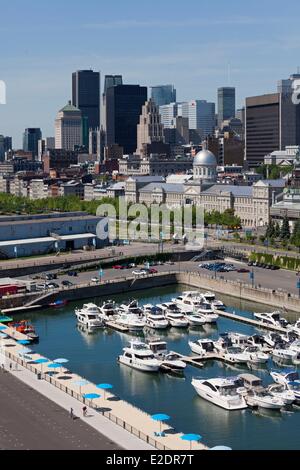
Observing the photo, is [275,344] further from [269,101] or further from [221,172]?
[269,101]

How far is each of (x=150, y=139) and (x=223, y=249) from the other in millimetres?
111002

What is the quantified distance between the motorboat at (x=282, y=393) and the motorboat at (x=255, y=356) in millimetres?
Result: 3848

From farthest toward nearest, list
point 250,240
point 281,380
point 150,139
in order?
point 150,139
point 250,240
point 281,380

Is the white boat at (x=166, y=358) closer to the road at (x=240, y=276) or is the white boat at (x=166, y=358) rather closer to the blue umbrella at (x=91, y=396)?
the blue umbrella at (x=91, y=396)

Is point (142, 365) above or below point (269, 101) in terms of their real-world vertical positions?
below

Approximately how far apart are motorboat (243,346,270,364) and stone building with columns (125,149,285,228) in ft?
149

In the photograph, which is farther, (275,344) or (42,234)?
(42,234)

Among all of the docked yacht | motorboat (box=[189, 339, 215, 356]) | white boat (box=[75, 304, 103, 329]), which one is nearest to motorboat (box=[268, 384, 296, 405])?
the docked yacht

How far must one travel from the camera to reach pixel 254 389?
27.6 m

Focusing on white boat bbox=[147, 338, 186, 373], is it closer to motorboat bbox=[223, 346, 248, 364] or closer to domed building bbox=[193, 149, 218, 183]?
motorboat bbox=[223, 346, 248, 364]

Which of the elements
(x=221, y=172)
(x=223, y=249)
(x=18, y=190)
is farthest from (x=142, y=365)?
(x=18, y=190)

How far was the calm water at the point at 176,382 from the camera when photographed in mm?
24766

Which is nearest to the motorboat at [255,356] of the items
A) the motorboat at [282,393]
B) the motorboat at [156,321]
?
the motorboat at [282,393]

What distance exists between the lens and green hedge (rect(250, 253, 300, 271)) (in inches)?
2036
